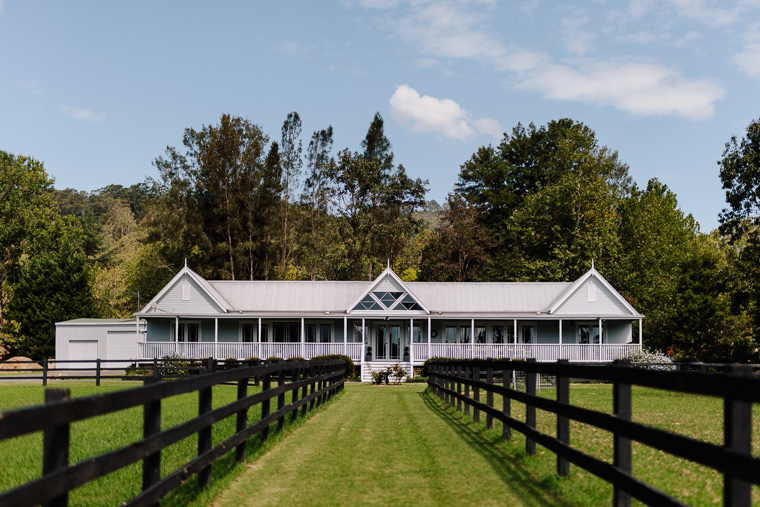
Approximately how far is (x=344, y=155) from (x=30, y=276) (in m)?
25.5

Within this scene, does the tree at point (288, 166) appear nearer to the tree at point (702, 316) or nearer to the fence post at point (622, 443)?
the tree at point (702, 316)

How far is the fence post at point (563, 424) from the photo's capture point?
6691mm

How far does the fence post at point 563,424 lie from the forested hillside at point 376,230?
145 ft

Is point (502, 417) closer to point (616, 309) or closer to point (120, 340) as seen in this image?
point (616, 309)

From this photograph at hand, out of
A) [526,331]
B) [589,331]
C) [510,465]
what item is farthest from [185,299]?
[510,465]

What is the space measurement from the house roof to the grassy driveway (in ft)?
90.9

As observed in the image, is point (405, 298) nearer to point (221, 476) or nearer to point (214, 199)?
point (214, 199)

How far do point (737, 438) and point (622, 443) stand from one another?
168cm

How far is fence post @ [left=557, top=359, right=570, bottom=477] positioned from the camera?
6691 mm

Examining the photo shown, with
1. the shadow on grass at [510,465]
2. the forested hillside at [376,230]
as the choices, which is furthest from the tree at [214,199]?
the shadow on grass at [510,465]

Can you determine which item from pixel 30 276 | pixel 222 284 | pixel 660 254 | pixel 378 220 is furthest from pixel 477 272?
pixel 30 276

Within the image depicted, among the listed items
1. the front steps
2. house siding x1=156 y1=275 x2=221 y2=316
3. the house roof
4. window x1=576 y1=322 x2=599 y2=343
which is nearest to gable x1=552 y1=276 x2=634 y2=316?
the house roof

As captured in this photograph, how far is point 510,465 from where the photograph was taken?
25.5 ft

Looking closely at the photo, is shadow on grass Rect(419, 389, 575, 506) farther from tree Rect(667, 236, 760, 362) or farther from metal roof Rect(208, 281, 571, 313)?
tree Rect(667, 236, 760, 362)
